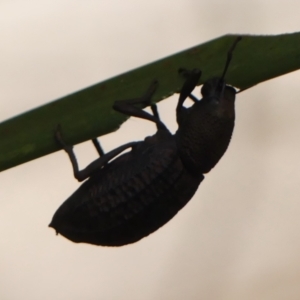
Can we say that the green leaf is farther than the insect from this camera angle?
No

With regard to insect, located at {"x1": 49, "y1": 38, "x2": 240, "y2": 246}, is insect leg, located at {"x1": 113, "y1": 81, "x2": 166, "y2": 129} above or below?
above

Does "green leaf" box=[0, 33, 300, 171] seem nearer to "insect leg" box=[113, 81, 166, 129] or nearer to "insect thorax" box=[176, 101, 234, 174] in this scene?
"insect leg" box=[113, 81, 166, 129]

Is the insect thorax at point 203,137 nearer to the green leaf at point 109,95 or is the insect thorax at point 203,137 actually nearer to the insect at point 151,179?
the insect at point 151,179

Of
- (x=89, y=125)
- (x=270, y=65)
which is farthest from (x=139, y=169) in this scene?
(x=270, y=65)

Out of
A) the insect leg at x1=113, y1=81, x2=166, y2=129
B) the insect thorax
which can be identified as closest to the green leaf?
the insect leg at x1=113, y1=81, x2=166, y2=129

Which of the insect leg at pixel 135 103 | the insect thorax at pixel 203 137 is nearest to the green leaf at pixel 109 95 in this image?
the insect leg at pixel 135 103

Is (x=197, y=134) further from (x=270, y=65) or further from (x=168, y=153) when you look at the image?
(x=270, y=65)

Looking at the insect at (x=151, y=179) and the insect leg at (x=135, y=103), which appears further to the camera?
the insect at (x=151, y=179)

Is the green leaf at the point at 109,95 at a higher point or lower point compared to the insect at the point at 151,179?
higher
